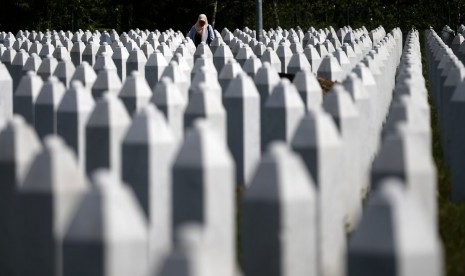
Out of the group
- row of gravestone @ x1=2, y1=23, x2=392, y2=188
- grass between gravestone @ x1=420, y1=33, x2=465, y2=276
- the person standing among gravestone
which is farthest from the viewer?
the person standing among gravestone

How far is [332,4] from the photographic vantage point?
4950cm

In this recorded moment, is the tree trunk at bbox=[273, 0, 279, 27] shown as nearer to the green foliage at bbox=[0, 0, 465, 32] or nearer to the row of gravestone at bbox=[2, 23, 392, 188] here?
the green foliage at bbox=[0, 0, 465, 32]

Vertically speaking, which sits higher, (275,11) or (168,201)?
(275,11)

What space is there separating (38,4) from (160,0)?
9108 millimetres

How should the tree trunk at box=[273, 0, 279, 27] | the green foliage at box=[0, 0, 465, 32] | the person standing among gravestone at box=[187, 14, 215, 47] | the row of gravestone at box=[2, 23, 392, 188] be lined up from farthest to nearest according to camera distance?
the tree trunk at box=[273, 0, 279, 27], the green foliage at box=[0, 0, 465, 32], the person standing among gravestone at box=[187, 14, 215, 47], the row of gravestone at box=[2, 23, 392, 188]

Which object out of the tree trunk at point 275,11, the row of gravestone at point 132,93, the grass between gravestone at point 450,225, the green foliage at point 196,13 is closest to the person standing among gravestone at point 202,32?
the row of gravestone at point 132,93

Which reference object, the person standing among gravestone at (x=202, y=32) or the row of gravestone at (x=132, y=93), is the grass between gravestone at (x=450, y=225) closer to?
the row of gravestone at (x=132, y=93)

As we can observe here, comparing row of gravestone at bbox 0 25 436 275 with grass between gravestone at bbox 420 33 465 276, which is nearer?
row of gravestone at bbox 0 25 436 275

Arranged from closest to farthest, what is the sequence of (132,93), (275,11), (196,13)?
1. (132,93)
2. (275,11)
3. (196,13)

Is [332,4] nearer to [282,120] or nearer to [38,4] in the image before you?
[38,4]

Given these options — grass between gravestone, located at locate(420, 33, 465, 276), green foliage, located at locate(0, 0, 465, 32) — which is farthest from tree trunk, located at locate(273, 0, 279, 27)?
grass between gravestone, located at locate(420, 33, 465, 276)

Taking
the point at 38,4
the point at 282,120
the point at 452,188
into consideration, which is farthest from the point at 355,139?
the point at 38,4

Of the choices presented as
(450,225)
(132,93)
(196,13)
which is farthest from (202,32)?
(196,13)

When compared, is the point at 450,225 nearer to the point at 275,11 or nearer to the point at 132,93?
the point at 132,93
